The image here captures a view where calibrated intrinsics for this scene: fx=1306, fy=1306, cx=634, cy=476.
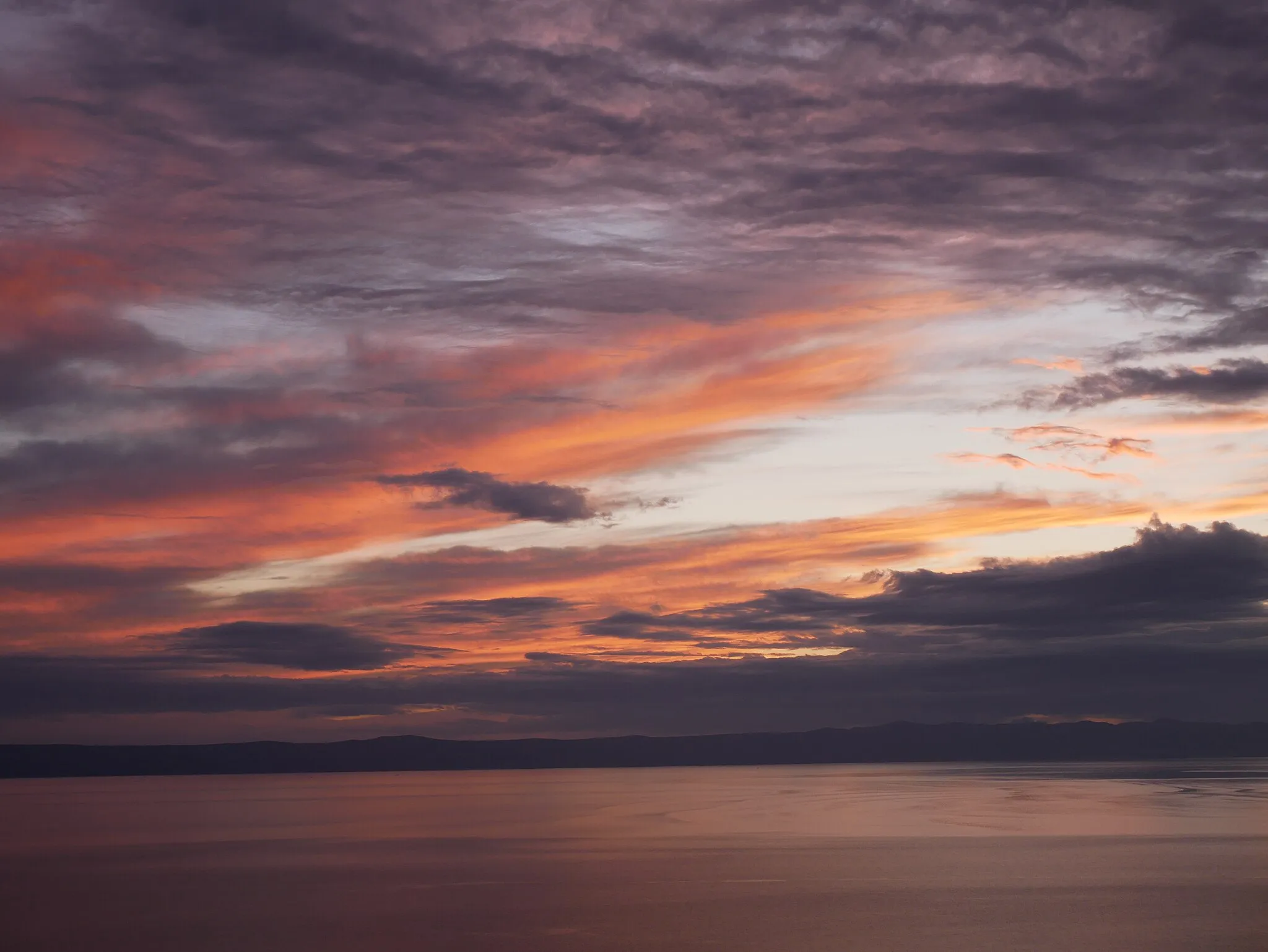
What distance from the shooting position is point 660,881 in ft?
170

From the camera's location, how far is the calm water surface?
38562 millimetres

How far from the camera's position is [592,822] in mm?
99062

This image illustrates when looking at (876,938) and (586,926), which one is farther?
(586,926)

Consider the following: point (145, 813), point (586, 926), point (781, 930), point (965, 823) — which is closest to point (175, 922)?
point (586, 926)

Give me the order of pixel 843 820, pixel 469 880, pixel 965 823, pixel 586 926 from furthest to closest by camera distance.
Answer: pixel 843 820 → pixel 965 823 → pixel 469 880 → pixel 586 926

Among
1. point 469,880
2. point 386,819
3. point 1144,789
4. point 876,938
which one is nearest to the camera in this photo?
point 876,938

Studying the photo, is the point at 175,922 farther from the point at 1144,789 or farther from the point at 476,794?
the point at 476,794

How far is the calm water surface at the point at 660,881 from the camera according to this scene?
38.6 metres

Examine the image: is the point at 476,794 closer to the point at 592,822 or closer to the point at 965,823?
the point at 592,822

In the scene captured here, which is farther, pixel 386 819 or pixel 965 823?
pixel 386 819

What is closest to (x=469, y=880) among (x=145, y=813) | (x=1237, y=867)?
(x=1237, y=867)

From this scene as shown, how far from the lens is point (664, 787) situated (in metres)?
190

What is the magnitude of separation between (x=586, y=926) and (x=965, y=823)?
2040 inches

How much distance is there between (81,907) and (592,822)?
56.2 metres
